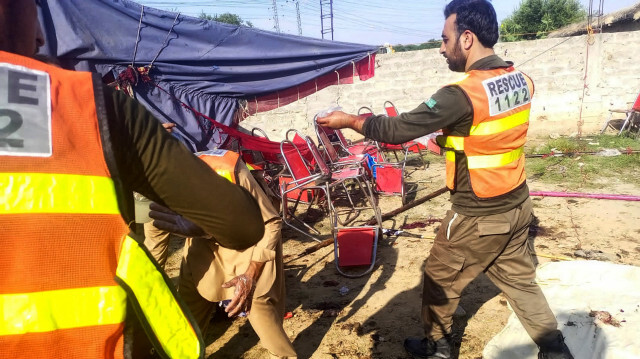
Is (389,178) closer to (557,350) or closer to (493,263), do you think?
(493,263)

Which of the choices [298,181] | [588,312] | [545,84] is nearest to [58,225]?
[588,312]

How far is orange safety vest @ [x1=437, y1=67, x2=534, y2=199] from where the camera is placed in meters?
2.01

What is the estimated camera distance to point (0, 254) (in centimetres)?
67

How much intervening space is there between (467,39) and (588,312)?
195 cm

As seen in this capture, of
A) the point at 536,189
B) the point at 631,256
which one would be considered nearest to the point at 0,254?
the point at 631,256

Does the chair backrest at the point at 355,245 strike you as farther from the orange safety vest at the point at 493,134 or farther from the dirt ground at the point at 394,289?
the orange safety vest at the point at 493,134

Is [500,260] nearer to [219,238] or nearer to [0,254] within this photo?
[219,238]

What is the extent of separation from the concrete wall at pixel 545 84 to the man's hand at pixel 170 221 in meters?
7.22

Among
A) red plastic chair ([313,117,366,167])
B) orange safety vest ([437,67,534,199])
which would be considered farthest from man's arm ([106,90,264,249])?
red plastic chair ([313,117,366,167])

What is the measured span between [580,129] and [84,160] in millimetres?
10219

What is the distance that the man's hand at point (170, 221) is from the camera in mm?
1313

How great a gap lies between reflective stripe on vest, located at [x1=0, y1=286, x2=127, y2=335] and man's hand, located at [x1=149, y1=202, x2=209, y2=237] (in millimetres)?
550

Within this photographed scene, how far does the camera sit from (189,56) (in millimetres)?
7121

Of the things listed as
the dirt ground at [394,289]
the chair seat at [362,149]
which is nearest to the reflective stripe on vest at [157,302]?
the dirt ground at [394,289]
